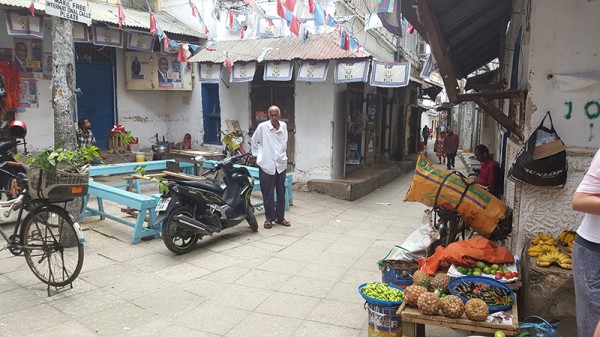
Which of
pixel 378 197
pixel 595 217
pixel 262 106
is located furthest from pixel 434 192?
pixel 262 106

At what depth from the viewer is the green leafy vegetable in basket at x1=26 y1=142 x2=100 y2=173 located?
407 cm

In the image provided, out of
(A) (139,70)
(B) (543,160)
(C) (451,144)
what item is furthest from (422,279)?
(C) (451,144)

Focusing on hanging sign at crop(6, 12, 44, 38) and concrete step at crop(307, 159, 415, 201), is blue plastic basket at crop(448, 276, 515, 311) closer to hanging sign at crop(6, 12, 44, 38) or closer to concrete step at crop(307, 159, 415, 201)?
concrete step at crop(307, 159, 415, 201)

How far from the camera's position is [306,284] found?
4793 mm

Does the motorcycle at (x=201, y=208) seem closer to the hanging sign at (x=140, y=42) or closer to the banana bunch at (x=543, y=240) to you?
the banana bunch at (x=543, y=240)

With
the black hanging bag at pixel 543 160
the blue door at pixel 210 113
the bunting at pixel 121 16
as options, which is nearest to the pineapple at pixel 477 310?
the black hanging bag at pixel 543 160

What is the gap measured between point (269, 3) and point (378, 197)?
557 cm

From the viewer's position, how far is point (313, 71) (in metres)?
9.39

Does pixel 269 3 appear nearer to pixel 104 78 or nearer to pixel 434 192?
pixel 104 78

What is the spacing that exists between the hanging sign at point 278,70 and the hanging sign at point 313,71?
31cm

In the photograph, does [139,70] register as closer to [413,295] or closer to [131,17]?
→ [131,17]

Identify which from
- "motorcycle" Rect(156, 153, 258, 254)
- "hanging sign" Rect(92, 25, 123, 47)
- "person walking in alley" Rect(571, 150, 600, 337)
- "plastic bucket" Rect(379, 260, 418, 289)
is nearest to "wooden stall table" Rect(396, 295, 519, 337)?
"person walking in alley" Rect(571, 150, 600, 337)

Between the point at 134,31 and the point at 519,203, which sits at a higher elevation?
the point at 134,31

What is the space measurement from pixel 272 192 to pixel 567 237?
14.4ft
